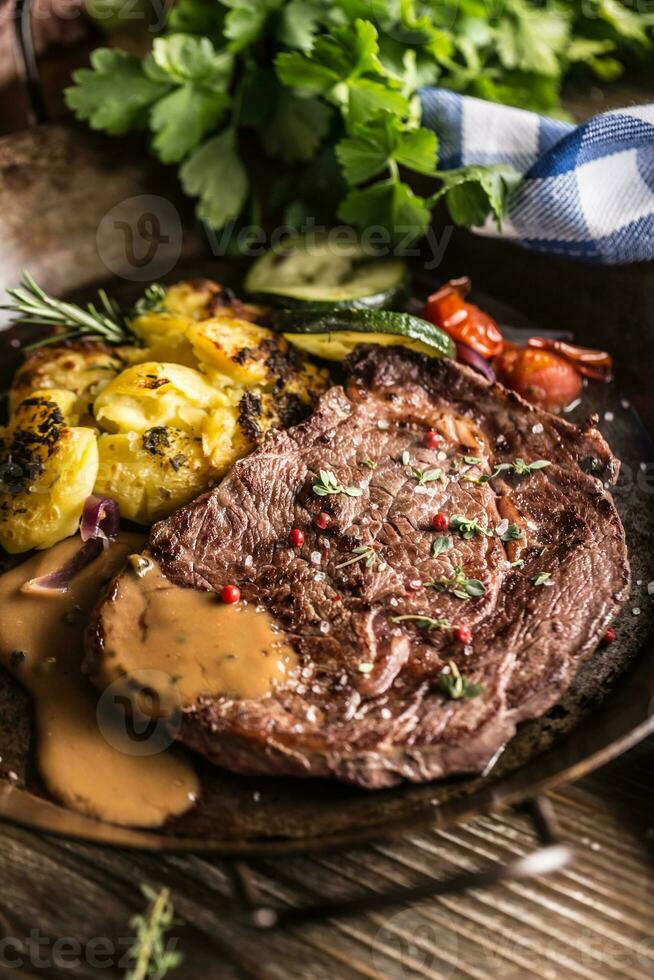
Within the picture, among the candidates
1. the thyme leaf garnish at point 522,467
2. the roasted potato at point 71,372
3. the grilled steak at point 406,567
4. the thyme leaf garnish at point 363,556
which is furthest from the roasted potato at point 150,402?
the thyme leaf garnish at point 522,467

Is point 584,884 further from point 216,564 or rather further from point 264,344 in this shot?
point 264,344

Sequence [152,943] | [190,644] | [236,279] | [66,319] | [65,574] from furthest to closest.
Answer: [236,279], [66,319], [65,574], [190,644], [152,943]

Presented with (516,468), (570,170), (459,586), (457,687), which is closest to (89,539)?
(459,586)

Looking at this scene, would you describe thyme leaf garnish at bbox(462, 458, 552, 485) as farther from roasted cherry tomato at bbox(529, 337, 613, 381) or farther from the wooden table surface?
the wooden table surface

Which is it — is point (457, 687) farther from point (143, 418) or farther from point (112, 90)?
→ point (112, 90)

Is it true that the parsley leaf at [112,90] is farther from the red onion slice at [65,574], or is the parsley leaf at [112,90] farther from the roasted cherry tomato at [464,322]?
the red onion slice at [65,574]

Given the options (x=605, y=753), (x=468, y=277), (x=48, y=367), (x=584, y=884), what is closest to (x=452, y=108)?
(x=468, y=277)
